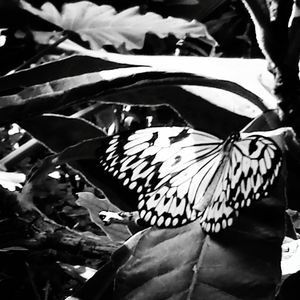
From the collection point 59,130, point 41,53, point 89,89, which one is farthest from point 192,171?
point 41,53

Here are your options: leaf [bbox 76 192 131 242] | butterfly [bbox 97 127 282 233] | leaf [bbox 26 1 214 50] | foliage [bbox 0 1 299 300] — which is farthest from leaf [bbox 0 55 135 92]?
leaf [bbox 26 1 214 50]

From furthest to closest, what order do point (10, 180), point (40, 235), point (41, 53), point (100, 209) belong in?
point (41, 53)
point (100, 209)
point (10, 180)
point (40, 235)

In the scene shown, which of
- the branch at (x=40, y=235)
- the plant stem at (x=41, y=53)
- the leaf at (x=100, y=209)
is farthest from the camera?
the plant stem at (x=41, y=53)

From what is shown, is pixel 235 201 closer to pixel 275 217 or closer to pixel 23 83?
pixel 275 217

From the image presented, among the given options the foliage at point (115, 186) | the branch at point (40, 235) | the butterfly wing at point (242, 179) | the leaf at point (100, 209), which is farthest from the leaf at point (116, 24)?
the butterfly wing at point (242, 179)

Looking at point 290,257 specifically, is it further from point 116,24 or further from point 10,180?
point 116,24

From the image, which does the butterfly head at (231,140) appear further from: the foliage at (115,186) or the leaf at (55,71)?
the leaf at (55,71)

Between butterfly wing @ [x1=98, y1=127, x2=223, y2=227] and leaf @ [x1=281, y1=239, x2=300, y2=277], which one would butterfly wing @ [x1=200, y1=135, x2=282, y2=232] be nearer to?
butterfly wing @ [x1=98, y1=127, x2=223, y2=227]
